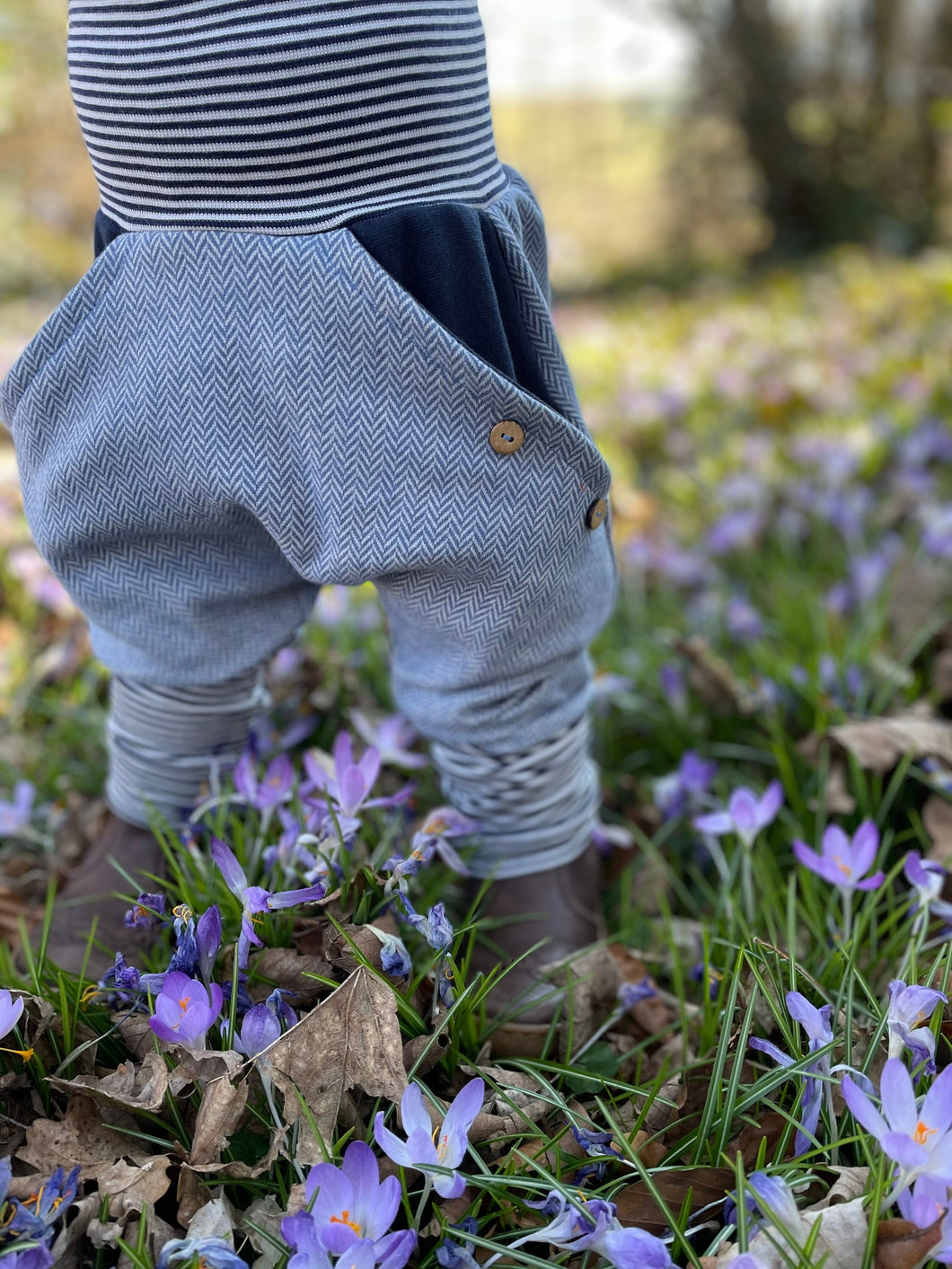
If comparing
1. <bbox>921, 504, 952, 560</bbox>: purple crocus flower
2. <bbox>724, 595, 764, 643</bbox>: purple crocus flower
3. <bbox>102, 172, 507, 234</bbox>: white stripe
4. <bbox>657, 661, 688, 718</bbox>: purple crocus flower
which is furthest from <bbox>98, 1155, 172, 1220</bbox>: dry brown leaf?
<bbox>921, 504, 952, 560</bbox>: purple crocus flower

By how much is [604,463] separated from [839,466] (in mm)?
1704

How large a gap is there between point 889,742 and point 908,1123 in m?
0.75

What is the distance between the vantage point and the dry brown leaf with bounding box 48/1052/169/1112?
2.97ft

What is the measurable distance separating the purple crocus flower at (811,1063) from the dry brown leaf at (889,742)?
0.58 metres

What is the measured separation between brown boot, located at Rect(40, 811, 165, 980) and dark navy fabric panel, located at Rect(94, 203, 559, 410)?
0.67m

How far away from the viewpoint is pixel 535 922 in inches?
50.8

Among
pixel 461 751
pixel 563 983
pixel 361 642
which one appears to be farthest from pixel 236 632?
pixel 361 642

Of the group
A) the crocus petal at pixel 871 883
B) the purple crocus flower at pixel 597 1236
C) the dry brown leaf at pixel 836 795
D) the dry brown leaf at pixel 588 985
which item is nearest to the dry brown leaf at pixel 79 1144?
the purple crocus flower at pixel 597 1236

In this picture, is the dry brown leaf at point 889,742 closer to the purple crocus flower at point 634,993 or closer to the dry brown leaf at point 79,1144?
the purple crocus flower at point 634,993

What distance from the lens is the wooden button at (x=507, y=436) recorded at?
101 cm

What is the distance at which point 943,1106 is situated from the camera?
2.65 ft

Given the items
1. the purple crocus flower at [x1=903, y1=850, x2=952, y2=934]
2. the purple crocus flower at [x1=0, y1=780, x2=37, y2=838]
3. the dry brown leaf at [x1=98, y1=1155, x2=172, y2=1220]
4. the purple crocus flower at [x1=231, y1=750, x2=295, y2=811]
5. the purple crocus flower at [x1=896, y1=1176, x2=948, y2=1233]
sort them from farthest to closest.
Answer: the purple crocus flower at [x1=0, y1=780, x2=37, y2=838]
the purple crocus flower at [x1=231, y1=750, x2=295, y2=811]
the purple crocus flower at [x1=903, y1=850, x2=952, y2=934]
the dry brown leaf at [x1=98, y1=1155, x2=172, y2=1220]
the purple crocus flower at [x1=896, y1=1176, x2=948, y2=1233]

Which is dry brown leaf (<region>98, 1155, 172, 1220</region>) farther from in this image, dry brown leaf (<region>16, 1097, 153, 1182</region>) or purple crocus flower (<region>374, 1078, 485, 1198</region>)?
purple crocus flower (<region>374, 1078, 485, 1198</region>)

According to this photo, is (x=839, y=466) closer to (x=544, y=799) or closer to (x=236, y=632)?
(x=544, y=799)
